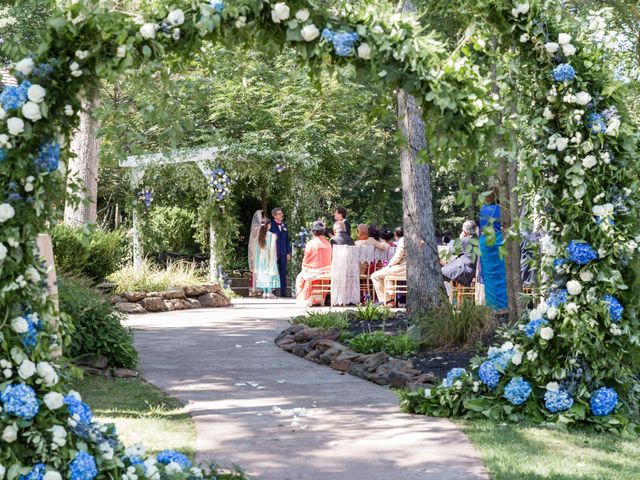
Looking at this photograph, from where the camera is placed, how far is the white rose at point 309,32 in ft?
12.4

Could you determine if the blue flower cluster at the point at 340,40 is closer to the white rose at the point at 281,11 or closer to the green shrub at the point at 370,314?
the white rose at the point at 281,11

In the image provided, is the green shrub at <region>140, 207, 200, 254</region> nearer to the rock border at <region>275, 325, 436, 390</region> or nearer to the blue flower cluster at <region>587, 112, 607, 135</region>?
the rock border at <region>275, 325, 436, 390</region>

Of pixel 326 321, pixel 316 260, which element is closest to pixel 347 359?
pixel 326 321

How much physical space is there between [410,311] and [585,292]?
15.4ft

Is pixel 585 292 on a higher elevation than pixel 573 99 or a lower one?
lower

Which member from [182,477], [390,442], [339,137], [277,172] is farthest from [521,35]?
[339,137]

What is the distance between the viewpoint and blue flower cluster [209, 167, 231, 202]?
18.5 meters

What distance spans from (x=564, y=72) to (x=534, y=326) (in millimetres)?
1661

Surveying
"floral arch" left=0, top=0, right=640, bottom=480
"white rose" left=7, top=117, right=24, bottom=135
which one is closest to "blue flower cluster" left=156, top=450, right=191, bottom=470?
"floral arch" left=0, top=0, right=640, bottom=480

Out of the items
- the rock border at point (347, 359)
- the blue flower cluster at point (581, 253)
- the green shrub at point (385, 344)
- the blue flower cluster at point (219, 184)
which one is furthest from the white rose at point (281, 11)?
the blue flower cluster at point (219, 184)

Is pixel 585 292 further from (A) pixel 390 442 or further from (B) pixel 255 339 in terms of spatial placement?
(B) pixel 255 339

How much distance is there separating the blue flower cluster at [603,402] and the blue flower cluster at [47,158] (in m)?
3.64

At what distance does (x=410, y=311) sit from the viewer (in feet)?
33.3

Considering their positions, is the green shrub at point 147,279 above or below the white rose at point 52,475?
above
